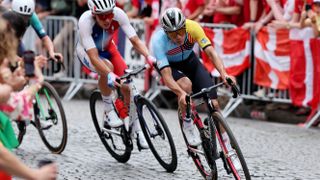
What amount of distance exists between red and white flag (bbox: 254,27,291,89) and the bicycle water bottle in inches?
153

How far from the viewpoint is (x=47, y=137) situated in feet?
31.7

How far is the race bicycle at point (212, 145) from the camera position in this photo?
7043 millimetres

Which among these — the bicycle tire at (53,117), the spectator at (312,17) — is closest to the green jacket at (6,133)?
the bicycle tire at (53,117)

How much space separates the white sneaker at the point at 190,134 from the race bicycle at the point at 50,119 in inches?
67.7

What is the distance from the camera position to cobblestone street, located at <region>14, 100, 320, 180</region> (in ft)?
27.6

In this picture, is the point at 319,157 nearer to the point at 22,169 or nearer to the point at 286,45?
the point at 286,45

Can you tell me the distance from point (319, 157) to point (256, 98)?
3.36m

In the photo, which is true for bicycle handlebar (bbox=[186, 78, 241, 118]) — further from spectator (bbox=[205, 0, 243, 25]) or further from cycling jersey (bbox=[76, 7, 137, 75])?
spectator (bbox=[205, 0, 243, 25])

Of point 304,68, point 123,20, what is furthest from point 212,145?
point 304,68

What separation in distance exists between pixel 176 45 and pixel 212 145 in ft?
4.29

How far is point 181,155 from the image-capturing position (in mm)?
9484

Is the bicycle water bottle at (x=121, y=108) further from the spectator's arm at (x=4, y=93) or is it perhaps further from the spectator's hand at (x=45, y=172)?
the spectator's hand at (x=45, y=172)

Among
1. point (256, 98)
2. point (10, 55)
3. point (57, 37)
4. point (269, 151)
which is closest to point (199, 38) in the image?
point (269, 151)

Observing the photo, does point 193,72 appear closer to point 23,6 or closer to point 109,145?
point 109,145
